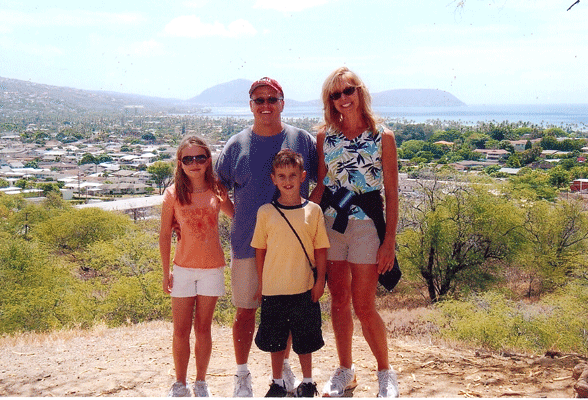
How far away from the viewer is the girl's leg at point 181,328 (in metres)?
3.25

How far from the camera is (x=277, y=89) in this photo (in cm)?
327

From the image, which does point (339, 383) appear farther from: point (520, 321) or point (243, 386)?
point (520, 321)

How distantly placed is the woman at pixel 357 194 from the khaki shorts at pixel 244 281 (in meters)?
0.53

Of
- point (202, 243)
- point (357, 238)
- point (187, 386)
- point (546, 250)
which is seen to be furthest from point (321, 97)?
point (546, 250)

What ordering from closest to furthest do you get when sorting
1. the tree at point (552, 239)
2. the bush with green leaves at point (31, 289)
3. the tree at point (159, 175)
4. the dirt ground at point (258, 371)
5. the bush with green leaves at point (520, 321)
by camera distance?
the dirt ground at point (258, 371)
the bush with green leaves at point (520, 321)
the bush with green leaves at point (31, 289)
the tree at point (552, 239)
the tree at point (159, 175)

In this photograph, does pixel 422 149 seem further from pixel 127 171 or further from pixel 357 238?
pixel 357 238

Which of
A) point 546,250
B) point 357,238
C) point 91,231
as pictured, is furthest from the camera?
point 91,231

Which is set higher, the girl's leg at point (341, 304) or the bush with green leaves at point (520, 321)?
the girl's leg at point (341, 304)

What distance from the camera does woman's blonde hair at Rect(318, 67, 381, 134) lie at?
320cm

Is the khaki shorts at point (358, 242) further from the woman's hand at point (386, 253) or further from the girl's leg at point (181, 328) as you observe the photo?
the girl's leg at point (181, 328)

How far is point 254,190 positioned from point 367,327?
4.12 ft

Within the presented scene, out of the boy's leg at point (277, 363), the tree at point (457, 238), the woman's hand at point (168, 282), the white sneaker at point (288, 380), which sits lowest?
the tree at point (457, 238)

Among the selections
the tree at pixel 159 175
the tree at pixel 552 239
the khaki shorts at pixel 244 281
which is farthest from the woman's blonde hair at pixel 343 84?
the tree at pixel 159 175

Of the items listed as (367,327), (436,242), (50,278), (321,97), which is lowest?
(50,278)
